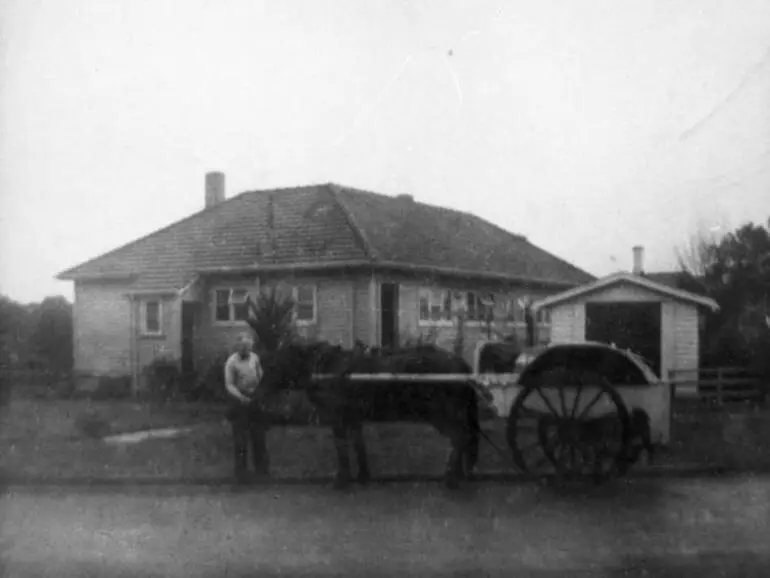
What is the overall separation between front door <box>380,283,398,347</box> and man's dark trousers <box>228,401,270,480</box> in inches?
142

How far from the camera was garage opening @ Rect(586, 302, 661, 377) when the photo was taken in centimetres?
Result: 1316

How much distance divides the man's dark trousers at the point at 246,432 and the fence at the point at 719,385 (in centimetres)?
715

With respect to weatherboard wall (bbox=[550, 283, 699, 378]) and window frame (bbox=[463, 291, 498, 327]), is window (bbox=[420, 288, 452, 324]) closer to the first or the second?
window frame (bbox=[463, 291, 498, 327])

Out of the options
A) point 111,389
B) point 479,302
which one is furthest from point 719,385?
point 111,389

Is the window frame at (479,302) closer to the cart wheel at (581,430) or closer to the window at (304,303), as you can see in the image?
the window at (304,303)

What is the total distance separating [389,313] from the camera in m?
12.8

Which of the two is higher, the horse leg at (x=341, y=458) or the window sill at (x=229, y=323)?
the window sill at (x=229, y=323)

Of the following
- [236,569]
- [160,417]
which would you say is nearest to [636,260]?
[236,569]

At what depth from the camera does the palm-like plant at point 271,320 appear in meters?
10.6

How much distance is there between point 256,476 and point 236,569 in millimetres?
2964

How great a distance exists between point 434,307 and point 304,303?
2.14 m

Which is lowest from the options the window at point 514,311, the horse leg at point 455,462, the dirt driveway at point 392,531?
the dirt driveway at point 392,531

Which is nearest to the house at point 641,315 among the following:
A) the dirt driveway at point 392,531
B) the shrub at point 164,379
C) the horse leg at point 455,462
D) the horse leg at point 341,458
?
the dirt driveway at point 392,531

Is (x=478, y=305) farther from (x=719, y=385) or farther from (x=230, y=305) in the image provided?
(x=230, y=305)
